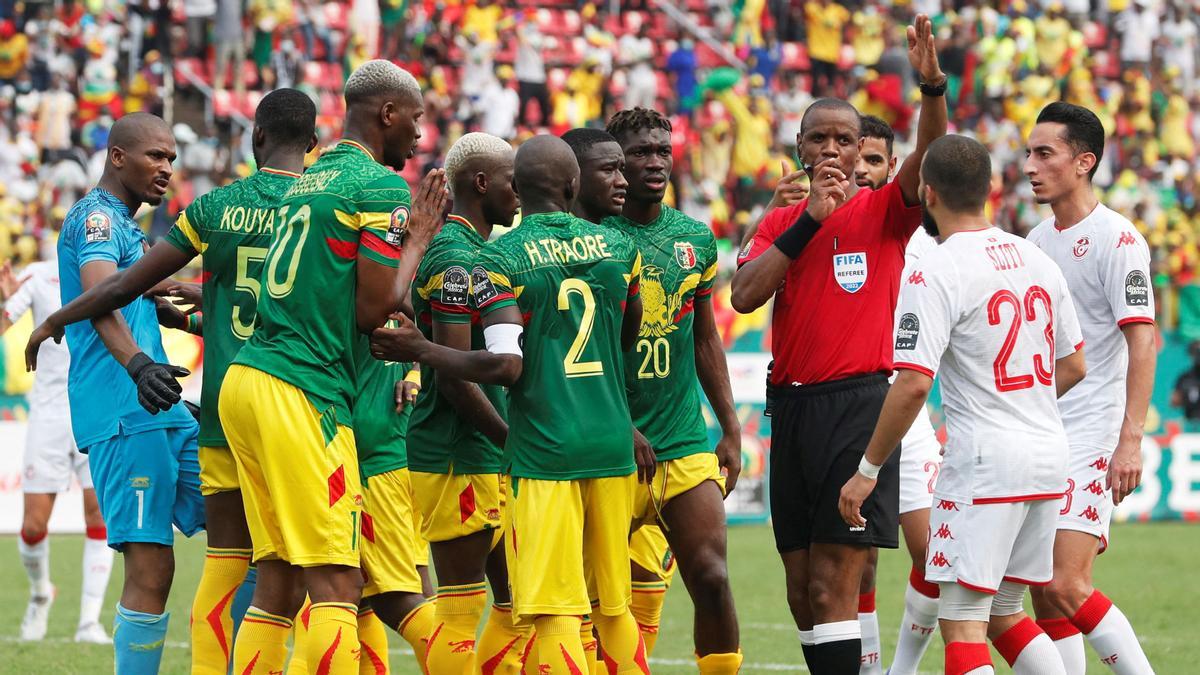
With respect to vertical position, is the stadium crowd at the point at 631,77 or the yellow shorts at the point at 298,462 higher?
the stadium crowd at the point at 631,77

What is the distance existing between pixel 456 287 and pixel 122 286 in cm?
139

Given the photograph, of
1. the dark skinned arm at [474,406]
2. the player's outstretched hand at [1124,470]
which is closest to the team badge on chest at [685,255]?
the dark skinned arm at [474,406]

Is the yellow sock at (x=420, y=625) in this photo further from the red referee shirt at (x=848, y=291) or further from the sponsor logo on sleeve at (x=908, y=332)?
the sponsor logo on sleeve at (x=908, y=332)

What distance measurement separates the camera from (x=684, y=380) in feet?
24.2

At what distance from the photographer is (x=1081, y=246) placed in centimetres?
711

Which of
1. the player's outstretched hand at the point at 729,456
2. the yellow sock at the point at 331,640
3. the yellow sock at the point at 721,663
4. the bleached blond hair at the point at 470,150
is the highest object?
the bleached blond hair at the point at 470,150

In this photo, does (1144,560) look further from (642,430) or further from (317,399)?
(317,399)

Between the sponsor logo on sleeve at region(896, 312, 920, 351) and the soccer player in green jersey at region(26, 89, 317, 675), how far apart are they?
2.52m

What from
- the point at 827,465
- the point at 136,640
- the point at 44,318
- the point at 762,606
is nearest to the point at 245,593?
the point at 136,640

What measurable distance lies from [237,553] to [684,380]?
2.21 metres

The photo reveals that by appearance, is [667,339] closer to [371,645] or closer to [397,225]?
[397,225]

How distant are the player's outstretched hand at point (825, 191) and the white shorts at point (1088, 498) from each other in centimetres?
162

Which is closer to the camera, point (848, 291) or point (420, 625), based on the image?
point (848, 291)

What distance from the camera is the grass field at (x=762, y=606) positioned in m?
9.38
